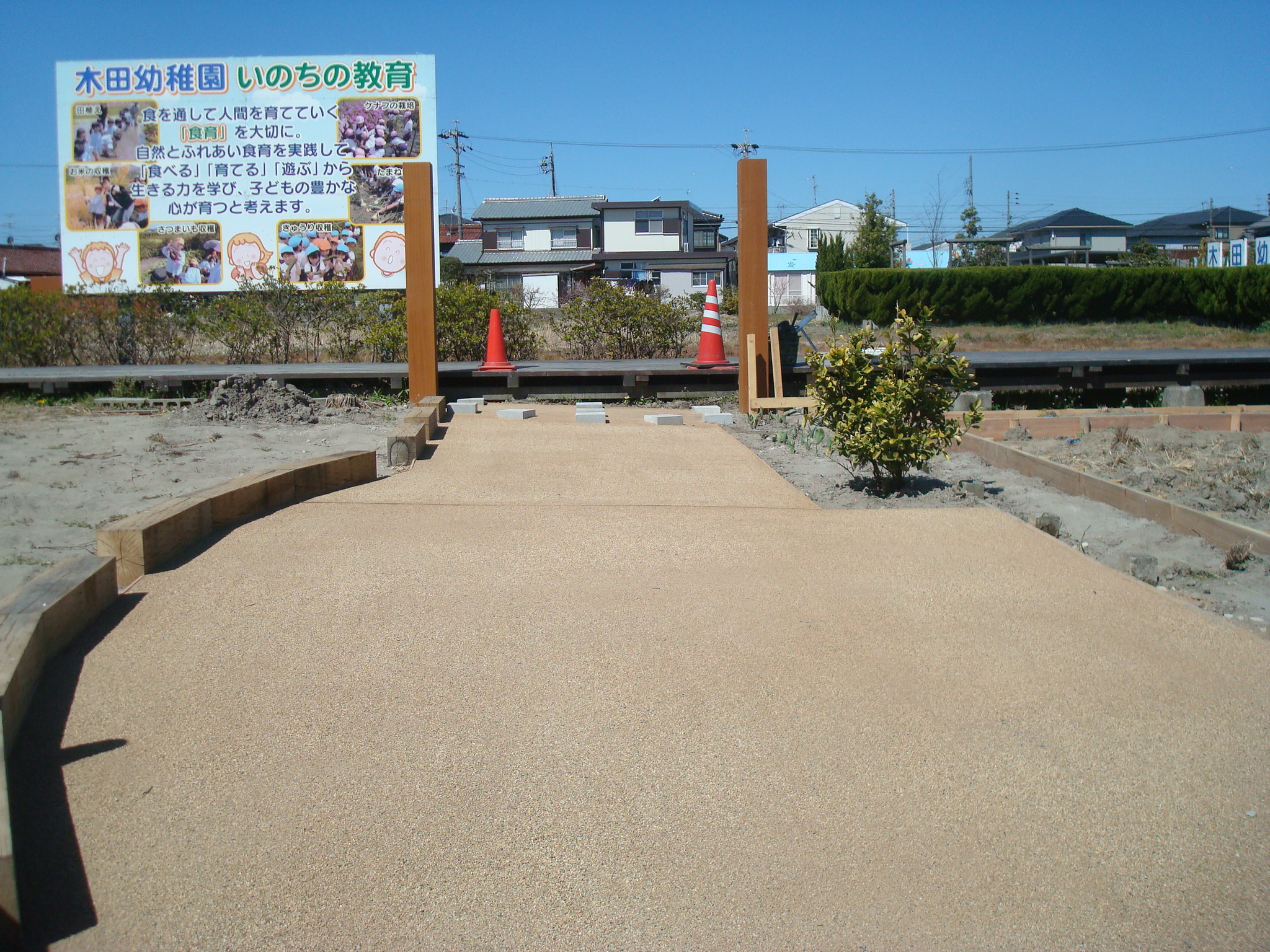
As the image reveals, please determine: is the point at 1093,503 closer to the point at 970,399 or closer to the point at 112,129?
the point at 970,399

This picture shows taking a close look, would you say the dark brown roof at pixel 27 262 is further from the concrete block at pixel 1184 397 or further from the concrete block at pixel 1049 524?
the concrete block at pixel 1049 524

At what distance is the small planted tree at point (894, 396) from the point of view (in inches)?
286

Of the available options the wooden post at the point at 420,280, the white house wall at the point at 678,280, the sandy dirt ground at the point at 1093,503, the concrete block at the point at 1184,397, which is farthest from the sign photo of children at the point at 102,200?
the white house wall at the point at 678,280

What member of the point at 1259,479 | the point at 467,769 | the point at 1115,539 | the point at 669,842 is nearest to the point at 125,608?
the point at 467,769

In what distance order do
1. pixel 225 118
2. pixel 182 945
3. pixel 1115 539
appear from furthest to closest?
1. pixel 225 118
2. pixel 1115 539
3. pixel 182 945

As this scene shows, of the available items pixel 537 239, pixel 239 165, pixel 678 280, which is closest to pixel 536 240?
pixel 537 239

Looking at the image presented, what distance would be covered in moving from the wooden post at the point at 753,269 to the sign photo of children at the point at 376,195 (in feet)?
30.5

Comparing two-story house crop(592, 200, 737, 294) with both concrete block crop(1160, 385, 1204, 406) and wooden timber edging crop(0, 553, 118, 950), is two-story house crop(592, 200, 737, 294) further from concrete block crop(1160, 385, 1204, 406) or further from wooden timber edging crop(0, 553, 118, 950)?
wooden timber edging crop(0, 553, 118, 950)

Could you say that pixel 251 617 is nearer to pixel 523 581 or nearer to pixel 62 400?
pixel 523 581

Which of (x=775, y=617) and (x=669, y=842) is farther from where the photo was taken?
(x=775, y=617)

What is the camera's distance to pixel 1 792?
2.57 metres

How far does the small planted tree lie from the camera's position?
7270mm

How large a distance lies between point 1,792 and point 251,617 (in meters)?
1.95

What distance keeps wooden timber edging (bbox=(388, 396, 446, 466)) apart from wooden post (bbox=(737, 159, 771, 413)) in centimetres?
389
